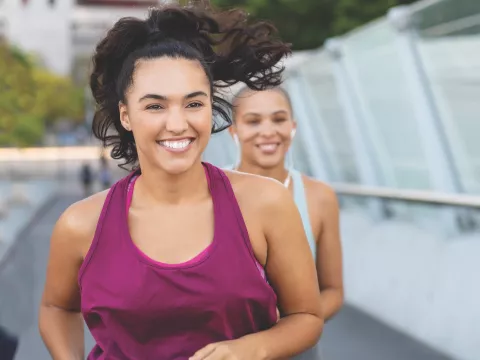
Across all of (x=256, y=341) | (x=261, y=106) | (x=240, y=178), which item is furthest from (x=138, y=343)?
(x=261, y=106)

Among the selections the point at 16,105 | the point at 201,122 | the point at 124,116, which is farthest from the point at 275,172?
the point at 16,105

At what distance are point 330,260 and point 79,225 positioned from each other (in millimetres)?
1436

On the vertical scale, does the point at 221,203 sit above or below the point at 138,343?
above

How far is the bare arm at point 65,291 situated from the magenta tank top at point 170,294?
0.29 feet

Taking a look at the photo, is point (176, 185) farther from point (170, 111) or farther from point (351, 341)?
point (351, 341)

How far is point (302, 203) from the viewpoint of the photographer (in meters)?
3.87

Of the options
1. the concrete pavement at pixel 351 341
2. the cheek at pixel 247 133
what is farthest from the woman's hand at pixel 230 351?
the concrete pavement at pixel 351 341

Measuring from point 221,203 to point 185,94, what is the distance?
10.8 inches

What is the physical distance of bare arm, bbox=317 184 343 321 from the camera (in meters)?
3.68

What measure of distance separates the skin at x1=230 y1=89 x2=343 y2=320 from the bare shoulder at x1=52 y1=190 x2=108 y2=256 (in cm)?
140

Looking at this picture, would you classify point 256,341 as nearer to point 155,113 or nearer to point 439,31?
point 155,113

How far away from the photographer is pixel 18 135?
26078 millimetres

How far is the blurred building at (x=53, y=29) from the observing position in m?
109

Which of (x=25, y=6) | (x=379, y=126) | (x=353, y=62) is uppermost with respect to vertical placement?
(x=25, y=6)
